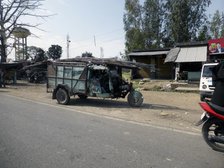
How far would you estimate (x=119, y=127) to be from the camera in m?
7.09

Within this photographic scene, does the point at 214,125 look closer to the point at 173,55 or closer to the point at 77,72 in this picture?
the point at 77,72

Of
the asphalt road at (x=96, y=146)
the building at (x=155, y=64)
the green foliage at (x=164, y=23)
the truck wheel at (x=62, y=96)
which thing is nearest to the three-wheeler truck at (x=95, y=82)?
the truck wheel at (x=62, y=96)

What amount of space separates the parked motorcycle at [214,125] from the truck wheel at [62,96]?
24.1 ft

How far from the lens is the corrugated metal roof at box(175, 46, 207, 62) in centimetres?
2227

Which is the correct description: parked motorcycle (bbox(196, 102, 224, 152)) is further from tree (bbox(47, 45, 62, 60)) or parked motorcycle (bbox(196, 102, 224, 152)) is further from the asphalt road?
tree (bbox(47, 45, 62, 60))

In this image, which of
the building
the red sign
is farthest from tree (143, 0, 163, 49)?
the red sign

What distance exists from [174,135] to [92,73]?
606cm

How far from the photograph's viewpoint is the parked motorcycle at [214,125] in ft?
16.0

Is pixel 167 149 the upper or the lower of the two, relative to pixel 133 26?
lower

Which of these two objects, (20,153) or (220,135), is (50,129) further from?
(220,135)

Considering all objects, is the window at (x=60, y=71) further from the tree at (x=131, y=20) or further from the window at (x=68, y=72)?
the tree at (x=131, y=20)

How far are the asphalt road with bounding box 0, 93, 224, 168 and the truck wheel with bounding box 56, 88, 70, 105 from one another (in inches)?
140

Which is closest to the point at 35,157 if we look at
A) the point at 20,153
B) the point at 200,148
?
the point at 20,153

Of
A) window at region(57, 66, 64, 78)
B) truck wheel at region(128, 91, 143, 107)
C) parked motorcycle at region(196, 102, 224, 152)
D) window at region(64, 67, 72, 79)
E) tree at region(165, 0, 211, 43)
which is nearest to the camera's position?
parked motorcycle at region(196, 102, 224, 152)
